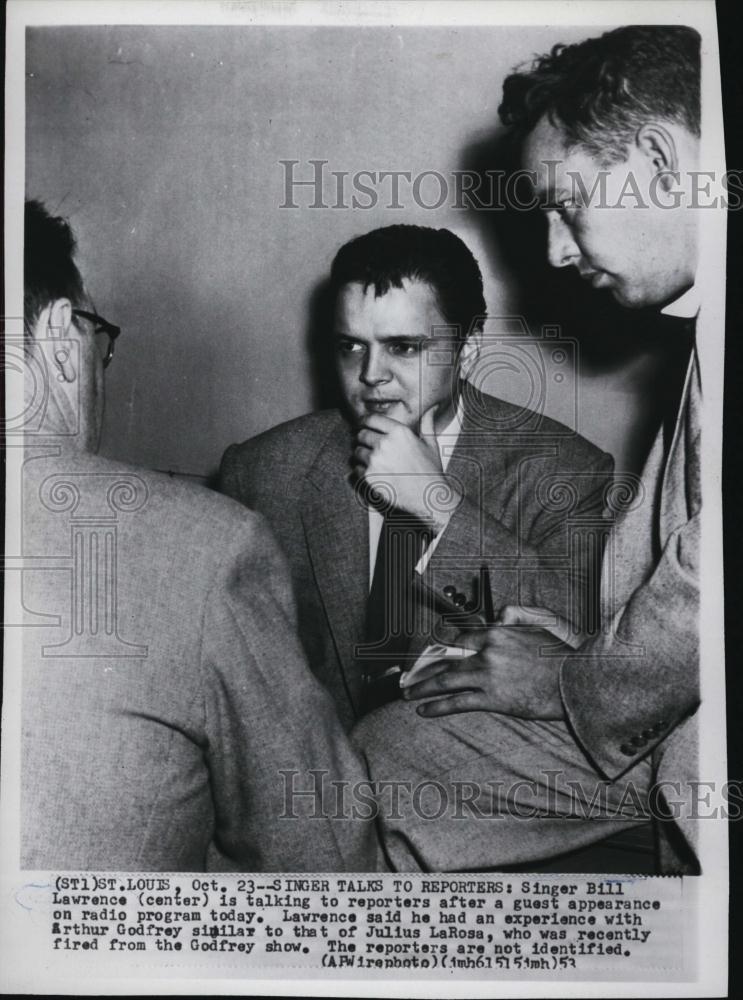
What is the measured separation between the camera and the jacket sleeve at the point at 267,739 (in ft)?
4.28

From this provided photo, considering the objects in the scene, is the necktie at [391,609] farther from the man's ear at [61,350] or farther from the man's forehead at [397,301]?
the man's ear at [61,350]

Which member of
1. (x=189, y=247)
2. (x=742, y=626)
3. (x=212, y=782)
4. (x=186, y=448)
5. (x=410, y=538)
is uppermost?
(x=189, y=247)

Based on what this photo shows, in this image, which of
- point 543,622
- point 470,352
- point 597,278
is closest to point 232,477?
point 470,352

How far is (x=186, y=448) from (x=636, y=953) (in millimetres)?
1023

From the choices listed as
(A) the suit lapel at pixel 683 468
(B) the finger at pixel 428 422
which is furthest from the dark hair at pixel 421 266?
(A) the suit lapel at pixel 683 468

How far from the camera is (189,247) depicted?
1451 mm

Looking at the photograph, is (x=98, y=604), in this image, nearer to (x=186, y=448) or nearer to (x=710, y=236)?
(x=186, y=448)

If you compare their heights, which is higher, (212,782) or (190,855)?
(212,782)

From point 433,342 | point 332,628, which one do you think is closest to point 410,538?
point 332,628

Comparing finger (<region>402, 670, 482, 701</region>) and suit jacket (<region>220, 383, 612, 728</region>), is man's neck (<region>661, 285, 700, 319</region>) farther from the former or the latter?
finger (<region>402, 670, 482, 701</region>)

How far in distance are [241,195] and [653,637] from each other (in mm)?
920

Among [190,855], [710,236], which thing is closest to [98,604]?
[190,855]

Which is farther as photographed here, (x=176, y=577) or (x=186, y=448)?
(x=186, y=448)

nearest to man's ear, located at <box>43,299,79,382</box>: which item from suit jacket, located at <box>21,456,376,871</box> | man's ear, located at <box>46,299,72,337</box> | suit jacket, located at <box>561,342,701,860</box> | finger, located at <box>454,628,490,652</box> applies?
man's ear, located at <box>46,299,72,337</box>
